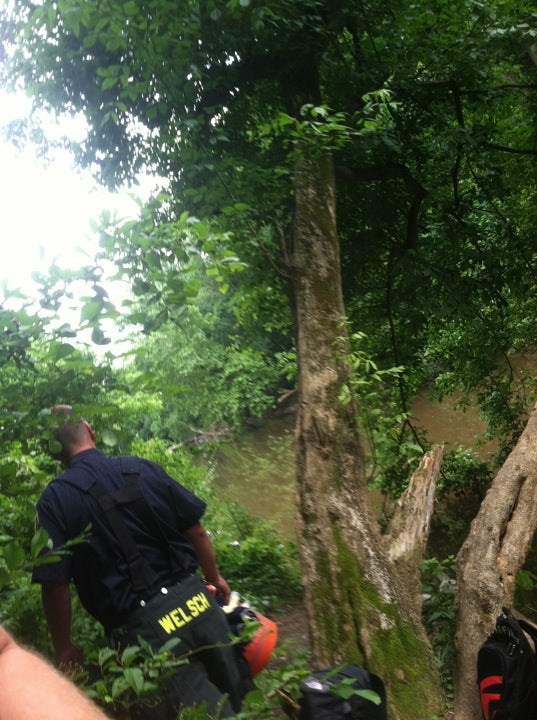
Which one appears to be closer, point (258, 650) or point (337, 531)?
point (258, 650)

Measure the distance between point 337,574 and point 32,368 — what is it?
2137mm

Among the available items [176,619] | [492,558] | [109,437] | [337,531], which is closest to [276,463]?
[492,558]

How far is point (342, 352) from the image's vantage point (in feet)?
14.6

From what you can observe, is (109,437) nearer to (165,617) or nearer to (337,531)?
(165,617)

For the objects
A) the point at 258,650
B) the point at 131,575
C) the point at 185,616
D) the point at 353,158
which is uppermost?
the point at 353,158

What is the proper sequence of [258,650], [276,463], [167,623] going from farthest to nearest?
[276,463]
[258,650]
[167,623]

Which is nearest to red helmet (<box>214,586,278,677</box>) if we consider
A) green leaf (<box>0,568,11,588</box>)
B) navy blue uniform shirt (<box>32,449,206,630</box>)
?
navy blue uniform shirt (<box>32,449,206,630</box>)

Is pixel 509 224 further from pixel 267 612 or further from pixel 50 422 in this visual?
pixel 50 422

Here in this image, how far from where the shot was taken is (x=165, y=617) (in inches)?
95.8

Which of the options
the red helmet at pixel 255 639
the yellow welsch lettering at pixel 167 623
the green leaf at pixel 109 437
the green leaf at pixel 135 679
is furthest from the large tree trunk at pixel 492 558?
the green leaf at pixel 109 437

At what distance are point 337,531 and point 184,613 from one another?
4.85 ft

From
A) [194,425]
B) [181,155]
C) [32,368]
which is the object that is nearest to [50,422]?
[32,368]

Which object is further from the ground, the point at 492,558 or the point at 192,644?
the point at 192,644

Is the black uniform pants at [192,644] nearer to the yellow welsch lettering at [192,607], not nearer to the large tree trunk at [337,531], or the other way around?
the yellow welsch lettering at [192,607]
